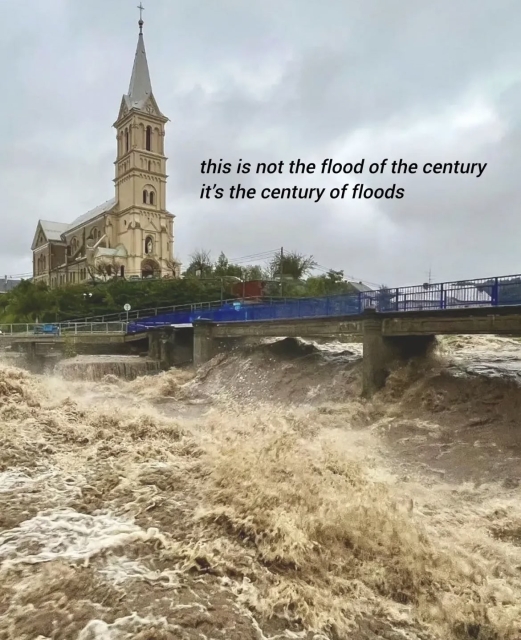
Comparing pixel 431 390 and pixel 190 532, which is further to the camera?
pixel 431 390

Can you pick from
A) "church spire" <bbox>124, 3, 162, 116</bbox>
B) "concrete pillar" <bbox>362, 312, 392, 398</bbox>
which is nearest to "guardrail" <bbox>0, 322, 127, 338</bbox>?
"concrete pillar" <bbox>362, 312, 392, 398</bbox>

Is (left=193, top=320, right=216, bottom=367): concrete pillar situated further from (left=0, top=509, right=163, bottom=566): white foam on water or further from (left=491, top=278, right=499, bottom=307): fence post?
(left=0, top=509, right=163, bottom=566): white foam on water

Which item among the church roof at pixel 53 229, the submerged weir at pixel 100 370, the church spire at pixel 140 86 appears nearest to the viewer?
the submerged weir at pixel 100 370

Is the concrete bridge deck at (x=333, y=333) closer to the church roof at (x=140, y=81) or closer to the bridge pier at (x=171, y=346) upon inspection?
the bridge pier at (x=171, y=346)

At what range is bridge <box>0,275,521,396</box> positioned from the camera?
45.5 ft

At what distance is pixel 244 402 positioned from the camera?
61.2ft

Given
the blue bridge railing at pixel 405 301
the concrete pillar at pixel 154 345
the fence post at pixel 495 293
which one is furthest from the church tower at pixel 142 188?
the fence post at pixel 495 293

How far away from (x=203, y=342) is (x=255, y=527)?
1997 centimetres

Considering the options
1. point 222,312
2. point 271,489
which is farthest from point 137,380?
point 271,489

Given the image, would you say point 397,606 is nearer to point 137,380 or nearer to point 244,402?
point 244,402

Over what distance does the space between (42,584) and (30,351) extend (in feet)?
98.0

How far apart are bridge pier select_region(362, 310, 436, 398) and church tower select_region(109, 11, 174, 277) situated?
2057 inches

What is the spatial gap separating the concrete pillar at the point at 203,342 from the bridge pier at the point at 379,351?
35.5 ft

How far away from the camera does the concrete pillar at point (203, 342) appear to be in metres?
25.2
